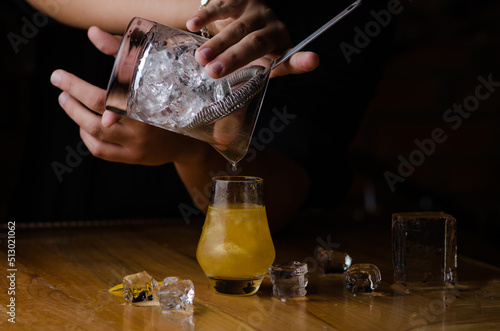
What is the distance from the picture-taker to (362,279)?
0.79 metres

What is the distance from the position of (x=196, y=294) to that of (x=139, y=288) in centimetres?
8

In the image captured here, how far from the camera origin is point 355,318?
0.69m

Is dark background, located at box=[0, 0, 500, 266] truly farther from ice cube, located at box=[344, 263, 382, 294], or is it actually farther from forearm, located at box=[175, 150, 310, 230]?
ice cube, located at box=[344, 263, 382, 294]

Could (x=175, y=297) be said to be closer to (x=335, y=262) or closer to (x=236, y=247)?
(x=236, y=247)

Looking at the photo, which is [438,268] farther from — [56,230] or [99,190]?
[99,190]

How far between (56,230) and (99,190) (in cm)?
33

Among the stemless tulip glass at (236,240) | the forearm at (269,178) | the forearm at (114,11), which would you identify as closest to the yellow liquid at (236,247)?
the stemless tulip glass at (236,240)

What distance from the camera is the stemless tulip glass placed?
768 mm

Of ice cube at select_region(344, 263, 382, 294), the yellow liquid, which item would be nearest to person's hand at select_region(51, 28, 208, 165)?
the yellow liquid

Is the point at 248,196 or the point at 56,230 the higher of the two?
the point at 248,196

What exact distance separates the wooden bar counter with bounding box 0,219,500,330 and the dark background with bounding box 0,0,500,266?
856 mm

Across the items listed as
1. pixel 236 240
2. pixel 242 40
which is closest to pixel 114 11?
pixel 242 40

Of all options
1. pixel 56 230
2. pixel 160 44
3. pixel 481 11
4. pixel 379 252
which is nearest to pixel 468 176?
pixel 481 11

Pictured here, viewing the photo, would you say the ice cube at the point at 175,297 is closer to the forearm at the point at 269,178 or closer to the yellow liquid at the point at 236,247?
the yellow liquid at the point at 236,247
